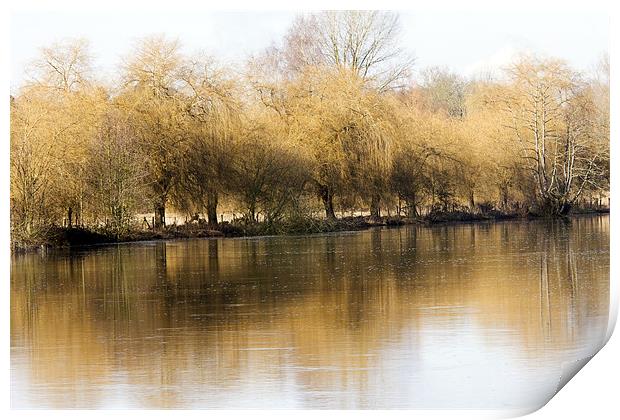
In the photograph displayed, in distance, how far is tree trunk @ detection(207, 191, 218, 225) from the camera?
2120 cm

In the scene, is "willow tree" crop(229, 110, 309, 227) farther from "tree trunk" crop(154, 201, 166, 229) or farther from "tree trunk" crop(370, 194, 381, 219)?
"tree trunk" crop(370, 194, 381, 219)

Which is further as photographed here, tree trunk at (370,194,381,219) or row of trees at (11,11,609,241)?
tree trunk at (370,194,381,219)

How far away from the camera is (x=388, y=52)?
1791cm

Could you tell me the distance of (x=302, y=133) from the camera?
21.0 m

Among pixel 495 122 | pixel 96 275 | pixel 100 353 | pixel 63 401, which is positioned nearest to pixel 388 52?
pixel 495 122

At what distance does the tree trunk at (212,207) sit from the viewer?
21.2 m

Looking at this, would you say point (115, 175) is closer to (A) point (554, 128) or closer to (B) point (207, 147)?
(B) point (207, 147)

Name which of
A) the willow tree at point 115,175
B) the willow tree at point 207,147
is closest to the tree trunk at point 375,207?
the willow tree at point 207,147

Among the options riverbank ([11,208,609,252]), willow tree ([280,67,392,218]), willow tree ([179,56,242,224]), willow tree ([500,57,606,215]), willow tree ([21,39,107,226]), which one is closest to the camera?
willow tree ([21,39,107,226])

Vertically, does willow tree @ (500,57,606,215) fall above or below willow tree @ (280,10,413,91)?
below

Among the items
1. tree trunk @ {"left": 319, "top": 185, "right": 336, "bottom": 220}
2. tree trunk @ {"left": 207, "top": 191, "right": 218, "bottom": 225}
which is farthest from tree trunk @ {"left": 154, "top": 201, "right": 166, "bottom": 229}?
tree trunk @ {"left": 319, "top": 185, "right": 336, "bottom": 220}

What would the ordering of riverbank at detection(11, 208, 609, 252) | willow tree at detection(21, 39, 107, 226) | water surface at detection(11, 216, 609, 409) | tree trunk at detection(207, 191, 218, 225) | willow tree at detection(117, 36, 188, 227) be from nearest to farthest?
water surface at detection(11, 216, 609, 409) < willow tree at detection(21, 39, 107, 226) < willow tree at detection(117, 36, 188, 227) < riverbank at detection(11, 208, 609, 252) < tree trunk at detection(207, 191, 218, 225)

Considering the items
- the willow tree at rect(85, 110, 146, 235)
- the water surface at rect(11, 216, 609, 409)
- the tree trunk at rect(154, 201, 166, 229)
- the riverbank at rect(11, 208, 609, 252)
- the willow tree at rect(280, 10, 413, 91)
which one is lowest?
the water surface at rect(11, 216, 609, 409)

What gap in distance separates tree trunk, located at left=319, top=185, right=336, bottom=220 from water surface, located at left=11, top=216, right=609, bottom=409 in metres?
4.56
